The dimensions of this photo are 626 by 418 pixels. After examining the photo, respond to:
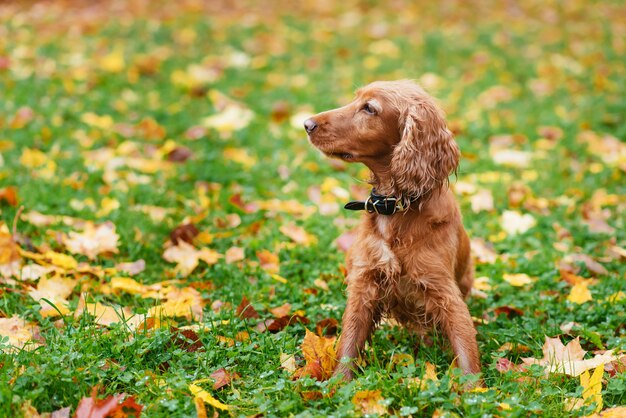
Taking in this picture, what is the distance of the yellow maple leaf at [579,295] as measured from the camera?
144 inches

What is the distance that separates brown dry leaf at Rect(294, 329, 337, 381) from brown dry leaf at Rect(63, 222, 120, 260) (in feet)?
5.09

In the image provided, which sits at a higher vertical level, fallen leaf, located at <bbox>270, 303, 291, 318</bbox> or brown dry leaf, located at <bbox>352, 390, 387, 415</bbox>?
brown dry leaf, located at <bbox>352, 390, 387, 415</bbox>

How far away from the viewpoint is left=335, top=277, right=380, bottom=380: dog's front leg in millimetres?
Result: 3148

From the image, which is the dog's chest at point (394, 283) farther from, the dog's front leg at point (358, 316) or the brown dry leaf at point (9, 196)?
the brown dry leaf at point (9, 196)

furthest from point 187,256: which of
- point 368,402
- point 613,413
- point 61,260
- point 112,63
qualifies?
point 112,63

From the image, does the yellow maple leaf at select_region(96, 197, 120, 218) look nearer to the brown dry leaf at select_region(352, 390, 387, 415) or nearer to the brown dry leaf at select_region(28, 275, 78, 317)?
the brown dry leaf at select_region(28, 275, 78, 317)

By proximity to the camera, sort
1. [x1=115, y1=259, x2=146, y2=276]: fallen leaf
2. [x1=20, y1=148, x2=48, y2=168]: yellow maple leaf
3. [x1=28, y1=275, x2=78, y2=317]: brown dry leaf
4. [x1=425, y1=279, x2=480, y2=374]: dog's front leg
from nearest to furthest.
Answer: [x1=425, y1=279, x2=480, y2=374]: dog's front leg < [x1=28, y1=275, x2=78, y2=317]: brown dry leaf < [x1=115, y1=259, x2=146, y2=276]: fallen leaf < [x1=20, y1=148, x2=48, y2=168]: yellow maple leaf

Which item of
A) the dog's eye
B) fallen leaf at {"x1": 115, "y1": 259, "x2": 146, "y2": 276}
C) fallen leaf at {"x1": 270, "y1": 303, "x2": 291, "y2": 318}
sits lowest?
fallen leaf at {"x1": 115, "y1": 259, "x2": 146, "y2": 276}

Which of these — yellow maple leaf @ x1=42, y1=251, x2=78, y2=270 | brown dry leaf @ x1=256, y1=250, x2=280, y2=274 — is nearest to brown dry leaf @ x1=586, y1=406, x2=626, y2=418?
brown dry leaf @ x1=256, y1=250, x2=280, y2=274

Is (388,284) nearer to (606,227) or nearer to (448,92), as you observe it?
(606,227)

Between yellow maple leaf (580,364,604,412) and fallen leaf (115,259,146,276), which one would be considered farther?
fallen leaf (115,259,146,276)

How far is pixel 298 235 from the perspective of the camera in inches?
176

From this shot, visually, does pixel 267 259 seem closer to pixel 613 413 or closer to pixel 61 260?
pixel 61 260

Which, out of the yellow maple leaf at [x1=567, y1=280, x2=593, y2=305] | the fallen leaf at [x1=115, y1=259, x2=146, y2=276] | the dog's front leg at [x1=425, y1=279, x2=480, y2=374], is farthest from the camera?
the fallen leaf at [x1=115, y1=259, x2=146, y2=276]
